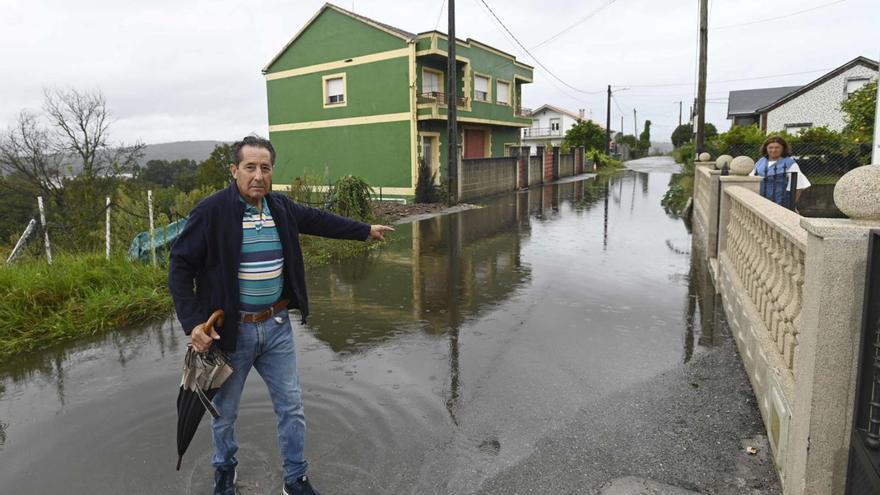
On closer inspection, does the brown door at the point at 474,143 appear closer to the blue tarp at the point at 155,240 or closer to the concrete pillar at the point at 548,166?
the concrete pillar at the point at 548,166

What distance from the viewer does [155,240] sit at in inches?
298

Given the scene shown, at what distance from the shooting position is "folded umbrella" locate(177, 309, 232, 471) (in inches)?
102

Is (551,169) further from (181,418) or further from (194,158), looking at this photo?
(194,158)

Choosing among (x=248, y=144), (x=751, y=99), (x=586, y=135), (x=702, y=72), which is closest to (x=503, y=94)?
(x=702, y=72)

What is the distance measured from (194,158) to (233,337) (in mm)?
56840

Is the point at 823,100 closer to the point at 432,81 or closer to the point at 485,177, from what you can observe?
the point at 485,177

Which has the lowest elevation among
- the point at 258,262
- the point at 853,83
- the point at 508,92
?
the point at 258,262

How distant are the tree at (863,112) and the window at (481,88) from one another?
42.8 feet

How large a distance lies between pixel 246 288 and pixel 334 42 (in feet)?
68.0

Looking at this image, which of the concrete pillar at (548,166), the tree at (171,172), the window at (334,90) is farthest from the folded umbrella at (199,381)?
the tree at (171,172)

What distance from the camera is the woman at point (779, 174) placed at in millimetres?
6977

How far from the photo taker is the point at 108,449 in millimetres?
3357

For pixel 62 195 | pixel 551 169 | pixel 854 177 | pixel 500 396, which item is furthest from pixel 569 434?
pixel 551 169

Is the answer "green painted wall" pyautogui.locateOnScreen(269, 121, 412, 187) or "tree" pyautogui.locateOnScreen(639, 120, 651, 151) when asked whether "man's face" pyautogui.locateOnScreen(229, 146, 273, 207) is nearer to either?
"green painted wall" pyautogui.locateOnScreen(269, 121, 412, 187)
